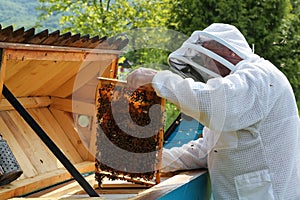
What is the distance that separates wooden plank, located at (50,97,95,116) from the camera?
134 inches

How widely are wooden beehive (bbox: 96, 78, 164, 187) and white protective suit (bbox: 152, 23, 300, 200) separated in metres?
0.23

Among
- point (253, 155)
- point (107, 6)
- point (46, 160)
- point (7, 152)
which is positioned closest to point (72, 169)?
point (7, 152)

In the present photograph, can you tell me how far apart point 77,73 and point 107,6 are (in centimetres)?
484

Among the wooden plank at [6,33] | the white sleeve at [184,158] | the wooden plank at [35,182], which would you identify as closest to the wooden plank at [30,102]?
the wooden plank at [35,182]

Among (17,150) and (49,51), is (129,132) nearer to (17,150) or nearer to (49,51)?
(49,51)

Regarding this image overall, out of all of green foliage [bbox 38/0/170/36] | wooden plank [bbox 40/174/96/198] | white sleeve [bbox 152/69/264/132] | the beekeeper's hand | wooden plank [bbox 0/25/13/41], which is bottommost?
wooden plank [bbox 40/174/96/198]

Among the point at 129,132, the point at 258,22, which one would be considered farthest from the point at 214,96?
the point at 258,22

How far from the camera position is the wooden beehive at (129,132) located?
258 cm

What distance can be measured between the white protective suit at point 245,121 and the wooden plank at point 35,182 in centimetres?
58

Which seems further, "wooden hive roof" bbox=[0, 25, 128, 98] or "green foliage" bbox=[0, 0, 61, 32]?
"green foliage" bbox=[0, 0, 61, 32]

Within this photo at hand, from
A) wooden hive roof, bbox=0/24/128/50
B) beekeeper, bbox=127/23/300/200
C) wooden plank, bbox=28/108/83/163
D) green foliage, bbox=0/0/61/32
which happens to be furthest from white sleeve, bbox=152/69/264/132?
green foliage, bbox=0/0/61/32

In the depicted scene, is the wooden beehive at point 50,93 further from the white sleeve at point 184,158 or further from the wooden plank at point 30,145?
the white sleeve at point 184,158

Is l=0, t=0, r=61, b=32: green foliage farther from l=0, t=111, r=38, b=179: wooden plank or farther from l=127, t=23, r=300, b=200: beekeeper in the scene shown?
l=127, t=23, r=300, b=200: beekeeper

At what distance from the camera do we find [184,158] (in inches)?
119
